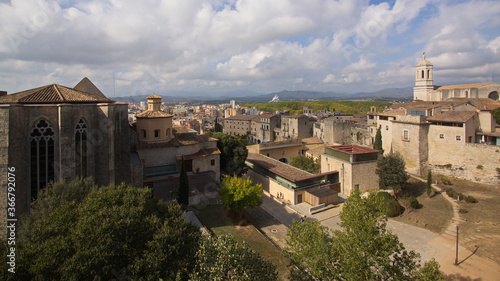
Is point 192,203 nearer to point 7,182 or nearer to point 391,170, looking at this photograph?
point 7,182

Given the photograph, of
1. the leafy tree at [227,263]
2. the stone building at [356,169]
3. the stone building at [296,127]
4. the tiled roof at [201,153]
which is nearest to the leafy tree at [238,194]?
the tiled roof at [201,153]

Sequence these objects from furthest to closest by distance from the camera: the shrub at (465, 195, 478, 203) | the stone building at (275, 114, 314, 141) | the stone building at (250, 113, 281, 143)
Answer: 1. the stone building at (250, 113, 281, 143)
2. the stone building at (275, 114, 314, 141)
3. the shrub at (465, 195, 478, 203)

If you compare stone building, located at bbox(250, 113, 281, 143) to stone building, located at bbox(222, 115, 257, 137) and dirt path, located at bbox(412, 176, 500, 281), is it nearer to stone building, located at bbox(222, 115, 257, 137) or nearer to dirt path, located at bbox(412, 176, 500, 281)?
stone building, located at bbox(222, 115, 257, 137)

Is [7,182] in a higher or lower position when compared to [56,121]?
lower

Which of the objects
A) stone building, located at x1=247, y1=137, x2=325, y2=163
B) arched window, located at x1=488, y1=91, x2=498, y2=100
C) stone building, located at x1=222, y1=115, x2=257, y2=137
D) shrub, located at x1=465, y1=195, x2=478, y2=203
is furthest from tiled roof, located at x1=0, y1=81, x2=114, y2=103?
arched window, located at x1=488, y1=91, x2=498, y2=100

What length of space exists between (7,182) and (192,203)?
11608 millimetres

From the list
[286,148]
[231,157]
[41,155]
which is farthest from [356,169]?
[41,155]

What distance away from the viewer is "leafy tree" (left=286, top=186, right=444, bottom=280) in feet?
28.0

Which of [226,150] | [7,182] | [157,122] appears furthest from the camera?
[226,150]

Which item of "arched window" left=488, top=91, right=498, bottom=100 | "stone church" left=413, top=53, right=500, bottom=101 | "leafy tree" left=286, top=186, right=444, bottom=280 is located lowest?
"leafy tree" left=286, top=186, right=444, bottom=280

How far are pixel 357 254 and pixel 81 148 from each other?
16.5 metres

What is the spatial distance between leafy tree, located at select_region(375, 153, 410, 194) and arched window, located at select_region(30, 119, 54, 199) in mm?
26411

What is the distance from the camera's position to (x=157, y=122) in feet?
82.9

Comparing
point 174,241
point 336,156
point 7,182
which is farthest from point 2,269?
point 336,156
